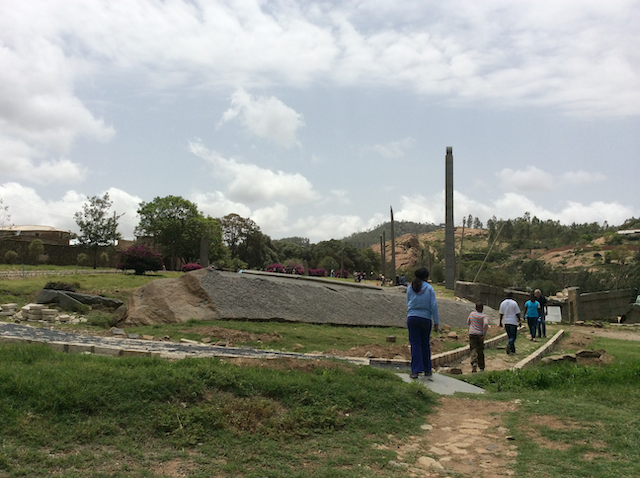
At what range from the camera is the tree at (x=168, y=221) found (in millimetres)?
48344

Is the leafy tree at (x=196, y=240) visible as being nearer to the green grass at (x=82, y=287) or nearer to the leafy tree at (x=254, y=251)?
the leafy tree at (x=254, y=251)

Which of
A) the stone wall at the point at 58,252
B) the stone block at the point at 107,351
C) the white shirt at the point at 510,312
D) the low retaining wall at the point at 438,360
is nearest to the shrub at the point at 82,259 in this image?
the stone wall at the point at 58,252

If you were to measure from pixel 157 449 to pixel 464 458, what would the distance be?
269 centimetres

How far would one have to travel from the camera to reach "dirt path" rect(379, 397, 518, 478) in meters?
4.61

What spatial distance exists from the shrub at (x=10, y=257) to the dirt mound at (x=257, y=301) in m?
25.4

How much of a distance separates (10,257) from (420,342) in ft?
114

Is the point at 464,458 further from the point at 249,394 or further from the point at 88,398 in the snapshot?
the point at 88,398

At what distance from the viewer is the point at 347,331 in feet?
48.8

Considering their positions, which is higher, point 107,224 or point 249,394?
point 107,224

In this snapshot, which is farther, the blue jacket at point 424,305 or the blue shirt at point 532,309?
the blue shirt at point 532,309

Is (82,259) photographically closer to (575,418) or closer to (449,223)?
(449,223)

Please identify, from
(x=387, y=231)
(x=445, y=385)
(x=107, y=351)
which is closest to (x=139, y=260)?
(x=107, y=351)

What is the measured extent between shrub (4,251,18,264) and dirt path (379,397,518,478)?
3562 centimetres

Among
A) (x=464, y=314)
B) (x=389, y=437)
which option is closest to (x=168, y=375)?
(x=389, y=437)
